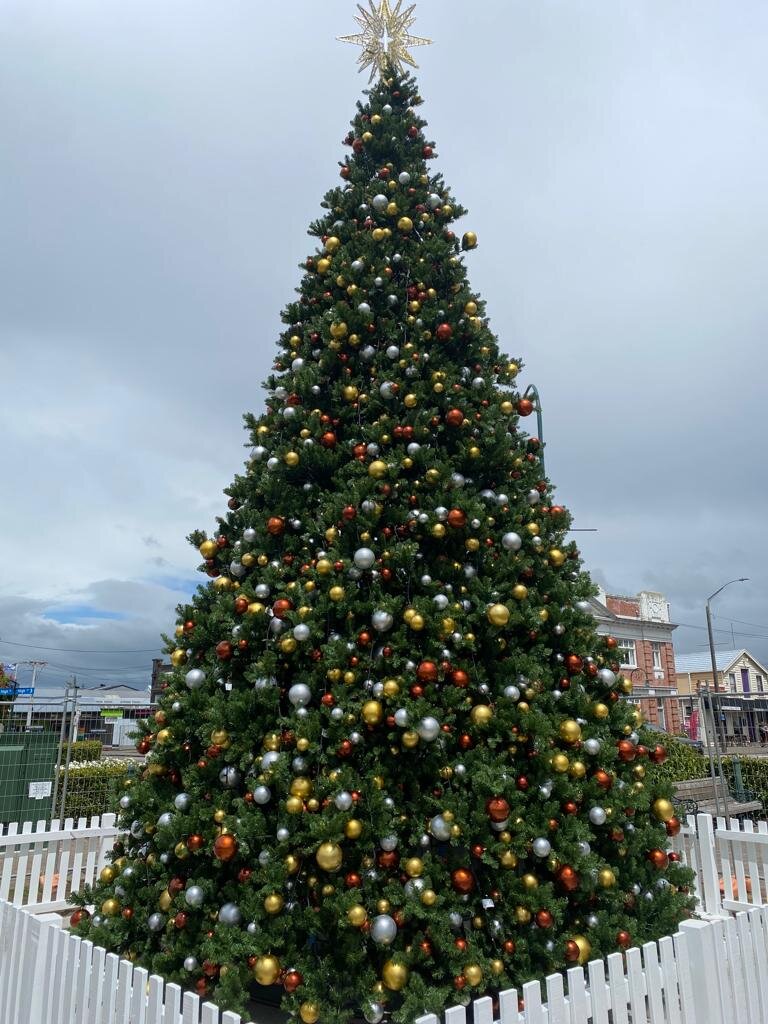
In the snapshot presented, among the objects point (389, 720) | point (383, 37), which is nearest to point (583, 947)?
point (389, 720)

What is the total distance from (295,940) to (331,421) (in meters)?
3.06

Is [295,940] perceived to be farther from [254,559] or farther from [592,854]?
[254,559]

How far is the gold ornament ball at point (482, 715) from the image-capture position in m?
3.54

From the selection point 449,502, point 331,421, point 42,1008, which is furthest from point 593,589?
point 42,1008

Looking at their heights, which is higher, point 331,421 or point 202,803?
point 331,421

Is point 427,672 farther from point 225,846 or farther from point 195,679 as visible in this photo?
point 195,679

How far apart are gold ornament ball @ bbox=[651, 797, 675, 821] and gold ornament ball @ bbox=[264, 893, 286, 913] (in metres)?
2.33

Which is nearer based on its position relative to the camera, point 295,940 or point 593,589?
point 295,940

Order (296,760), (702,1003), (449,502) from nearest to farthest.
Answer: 1. (702,1003)
2. (296,760)
3. (449,502)

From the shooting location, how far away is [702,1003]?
320 cm

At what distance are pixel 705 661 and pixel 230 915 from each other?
6889 centimetres

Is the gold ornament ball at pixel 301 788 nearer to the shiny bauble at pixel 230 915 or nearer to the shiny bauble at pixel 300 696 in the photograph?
the shiny bauble at pixel 300 696

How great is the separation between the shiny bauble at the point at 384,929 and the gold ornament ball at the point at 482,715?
1.03 m

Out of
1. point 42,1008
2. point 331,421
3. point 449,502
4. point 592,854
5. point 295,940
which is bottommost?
point 42,1008
